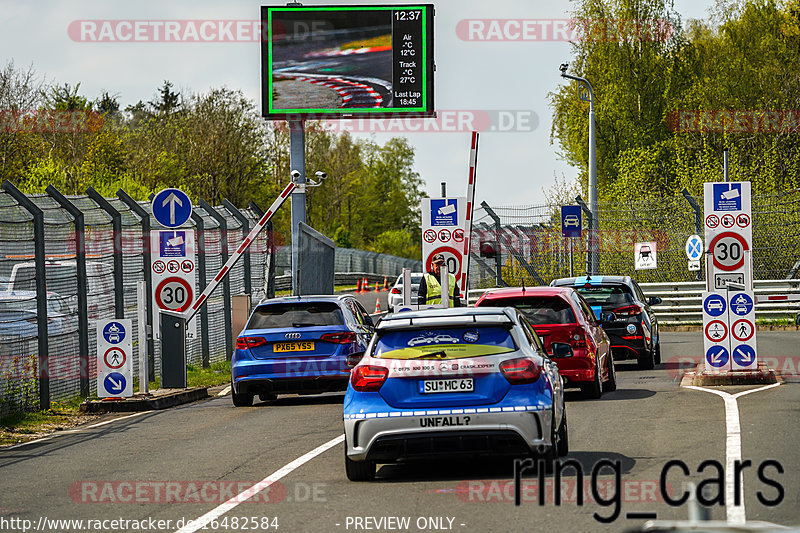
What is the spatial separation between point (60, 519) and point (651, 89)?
59572 mm

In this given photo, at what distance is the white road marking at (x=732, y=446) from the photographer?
847cm

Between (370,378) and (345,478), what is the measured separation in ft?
2.87

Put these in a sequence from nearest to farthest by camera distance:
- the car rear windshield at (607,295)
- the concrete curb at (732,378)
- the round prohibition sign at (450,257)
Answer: the concrete curb at (732,378), the round prohibition sign at (450,257), the car rear windshield at (607,295)

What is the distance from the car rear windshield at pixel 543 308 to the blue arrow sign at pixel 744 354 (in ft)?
8.95

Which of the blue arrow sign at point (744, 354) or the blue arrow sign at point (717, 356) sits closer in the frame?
the blue arrow sign at point (744, 354)

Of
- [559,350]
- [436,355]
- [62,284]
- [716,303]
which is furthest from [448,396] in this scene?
[62,284]

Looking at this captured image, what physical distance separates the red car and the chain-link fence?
19.0m

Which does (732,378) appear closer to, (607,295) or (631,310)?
(631,310)

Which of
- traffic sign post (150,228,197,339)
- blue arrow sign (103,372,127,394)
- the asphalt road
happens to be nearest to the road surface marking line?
the asphalt road

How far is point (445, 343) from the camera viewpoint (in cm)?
1088

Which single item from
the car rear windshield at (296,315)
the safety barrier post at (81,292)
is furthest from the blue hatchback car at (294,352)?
the safety barrier post at (81,292)

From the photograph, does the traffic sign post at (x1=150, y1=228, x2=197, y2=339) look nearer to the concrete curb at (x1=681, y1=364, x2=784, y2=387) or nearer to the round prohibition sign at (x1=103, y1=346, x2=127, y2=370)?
the round prohibition sign at (x1=103, y1=346, x2=127, y2=370)

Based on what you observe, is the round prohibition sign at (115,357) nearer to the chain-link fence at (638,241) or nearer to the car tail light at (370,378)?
the car tail light at (370,378)

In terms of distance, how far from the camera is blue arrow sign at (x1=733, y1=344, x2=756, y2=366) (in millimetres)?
18797
